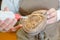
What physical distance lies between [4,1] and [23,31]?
1.55ft

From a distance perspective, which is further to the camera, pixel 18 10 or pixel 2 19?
pixel 18 10

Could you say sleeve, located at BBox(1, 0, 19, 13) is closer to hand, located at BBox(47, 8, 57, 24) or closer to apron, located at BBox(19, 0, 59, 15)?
apron, located at BBox(19, 0, 59, 15)

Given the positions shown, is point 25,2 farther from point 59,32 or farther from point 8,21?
point 59,32

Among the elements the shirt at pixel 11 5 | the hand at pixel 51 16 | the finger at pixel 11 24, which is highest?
the shirt at pixel 11 5

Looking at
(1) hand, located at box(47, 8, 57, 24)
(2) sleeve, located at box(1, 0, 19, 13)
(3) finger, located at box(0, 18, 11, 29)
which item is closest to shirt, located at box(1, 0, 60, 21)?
(2) sleeve, located at box(1, 0, 19, 13)

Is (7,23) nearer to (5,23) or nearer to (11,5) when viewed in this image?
(5,23)

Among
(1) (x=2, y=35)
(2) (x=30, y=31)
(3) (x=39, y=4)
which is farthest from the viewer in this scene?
(3) (x=39, y=4)

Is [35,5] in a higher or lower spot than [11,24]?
higher

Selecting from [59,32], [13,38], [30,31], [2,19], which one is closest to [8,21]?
[2,19]

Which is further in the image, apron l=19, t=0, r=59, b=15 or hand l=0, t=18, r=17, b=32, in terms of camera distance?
apron l=19, t=0, r=59, b=15

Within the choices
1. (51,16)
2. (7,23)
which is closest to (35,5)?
(51,16)

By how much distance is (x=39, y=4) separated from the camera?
1.30m

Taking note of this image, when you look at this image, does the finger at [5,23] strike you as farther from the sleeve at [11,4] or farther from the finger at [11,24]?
the sleeve at [11,4]

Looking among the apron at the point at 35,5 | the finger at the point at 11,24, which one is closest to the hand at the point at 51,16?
the apron at the point at 35,5
